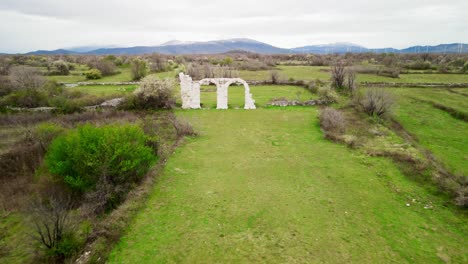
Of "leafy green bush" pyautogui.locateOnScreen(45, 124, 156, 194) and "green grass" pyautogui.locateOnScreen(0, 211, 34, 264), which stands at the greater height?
"leafy green bush" pyautogui.locateOnScreen(45, 124, 156, 194)

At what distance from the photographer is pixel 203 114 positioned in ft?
77.9

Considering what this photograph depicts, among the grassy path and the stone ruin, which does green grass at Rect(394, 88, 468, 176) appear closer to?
the grassy path

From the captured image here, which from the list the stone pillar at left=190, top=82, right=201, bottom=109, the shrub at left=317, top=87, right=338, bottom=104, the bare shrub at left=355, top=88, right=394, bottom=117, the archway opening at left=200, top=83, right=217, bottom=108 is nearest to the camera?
the bare shrub at left=355, top=88, right=394, bottom=117

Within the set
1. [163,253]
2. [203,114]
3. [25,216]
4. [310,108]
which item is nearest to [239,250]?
[163,253]

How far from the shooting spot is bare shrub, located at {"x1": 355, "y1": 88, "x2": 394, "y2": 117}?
22452mm

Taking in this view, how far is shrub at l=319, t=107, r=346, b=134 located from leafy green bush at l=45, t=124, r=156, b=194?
1271 centimetres

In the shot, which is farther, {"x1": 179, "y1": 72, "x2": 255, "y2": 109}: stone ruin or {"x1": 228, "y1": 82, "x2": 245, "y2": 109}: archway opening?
{"x1": 228, "y1": 82, "x2": 245, "y2": 109}: archway opening

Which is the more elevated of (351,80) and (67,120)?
(351,80)

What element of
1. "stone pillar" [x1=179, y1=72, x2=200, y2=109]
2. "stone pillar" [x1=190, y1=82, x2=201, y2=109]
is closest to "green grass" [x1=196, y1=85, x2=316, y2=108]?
"stone pillar" [x1=190, y1=82, x2=201, y2=109]

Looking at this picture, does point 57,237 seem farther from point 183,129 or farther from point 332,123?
point 332,123

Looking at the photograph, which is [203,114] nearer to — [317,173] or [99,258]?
[317,173]

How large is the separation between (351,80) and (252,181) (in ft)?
81.0

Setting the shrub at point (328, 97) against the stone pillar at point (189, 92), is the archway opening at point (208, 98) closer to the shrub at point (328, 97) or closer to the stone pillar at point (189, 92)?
the stone pillar at point (189, 92)

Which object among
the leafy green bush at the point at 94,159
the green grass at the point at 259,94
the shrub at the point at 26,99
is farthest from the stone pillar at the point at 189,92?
the leafy green bush at the point at 94,159
